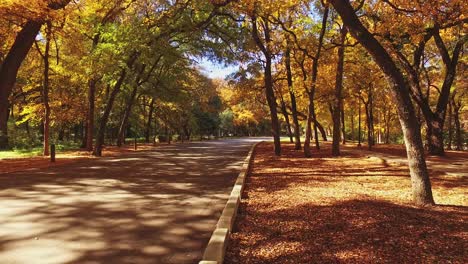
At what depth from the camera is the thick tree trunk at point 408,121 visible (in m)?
7.29

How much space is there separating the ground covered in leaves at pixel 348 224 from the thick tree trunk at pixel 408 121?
355 millimetres

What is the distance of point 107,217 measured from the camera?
6.66 meters

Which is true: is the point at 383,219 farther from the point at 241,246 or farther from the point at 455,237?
the point at 241,246

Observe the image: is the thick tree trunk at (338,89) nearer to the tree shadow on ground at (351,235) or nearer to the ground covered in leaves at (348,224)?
the ground covered in leaves at (348,224)

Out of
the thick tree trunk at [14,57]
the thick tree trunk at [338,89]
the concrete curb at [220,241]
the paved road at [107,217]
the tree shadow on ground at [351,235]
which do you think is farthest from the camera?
the thick tree trunk at [338,89]

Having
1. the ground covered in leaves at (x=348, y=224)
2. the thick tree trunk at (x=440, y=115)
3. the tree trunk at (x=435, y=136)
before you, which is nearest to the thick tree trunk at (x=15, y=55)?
the ground covered in leaves at (x=348, y=224)

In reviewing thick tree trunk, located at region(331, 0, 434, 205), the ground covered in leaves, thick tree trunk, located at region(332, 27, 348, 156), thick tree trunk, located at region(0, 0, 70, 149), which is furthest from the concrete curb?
thick tree trunk, located at region(332, 27, 348, 156)

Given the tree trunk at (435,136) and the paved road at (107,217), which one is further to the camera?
the tree trunk at (435,136)

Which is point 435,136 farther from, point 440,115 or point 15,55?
point 15,55

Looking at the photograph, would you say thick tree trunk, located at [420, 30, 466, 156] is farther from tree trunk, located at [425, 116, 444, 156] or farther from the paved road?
the paved road

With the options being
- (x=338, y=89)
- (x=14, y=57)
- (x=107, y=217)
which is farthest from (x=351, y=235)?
(x=14, y=57)

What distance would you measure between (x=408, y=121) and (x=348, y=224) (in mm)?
2518

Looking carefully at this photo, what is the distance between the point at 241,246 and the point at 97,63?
1691 centimetres

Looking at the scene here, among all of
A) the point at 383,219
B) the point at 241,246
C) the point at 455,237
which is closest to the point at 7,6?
the point at 241,246
